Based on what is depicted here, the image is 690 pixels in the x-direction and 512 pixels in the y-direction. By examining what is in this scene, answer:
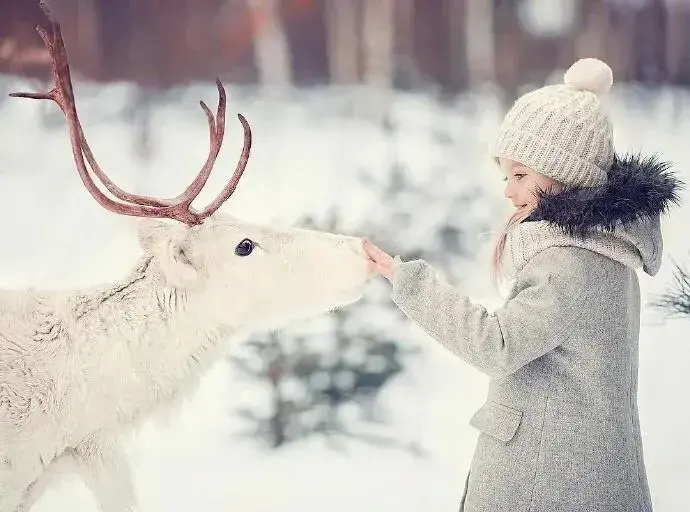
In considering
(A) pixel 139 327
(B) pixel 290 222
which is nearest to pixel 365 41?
(B) pixel 290 222

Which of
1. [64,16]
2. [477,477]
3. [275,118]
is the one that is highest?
[64,16]

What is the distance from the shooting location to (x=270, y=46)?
2109mm

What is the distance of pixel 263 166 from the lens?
2.21m

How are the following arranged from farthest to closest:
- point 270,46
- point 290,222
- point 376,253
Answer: point 290,222, point 270,46, point 376,253

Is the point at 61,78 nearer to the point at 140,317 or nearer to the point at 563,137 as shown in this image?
the point at 140,317

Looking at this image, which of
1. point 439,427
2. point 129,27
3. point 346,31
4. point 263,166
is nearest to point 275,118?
point 263,166

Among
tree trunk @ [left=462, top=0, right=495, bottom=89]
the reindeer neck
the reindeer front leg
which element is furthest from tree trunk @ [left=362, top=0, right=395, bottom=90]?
the reindeer front leg

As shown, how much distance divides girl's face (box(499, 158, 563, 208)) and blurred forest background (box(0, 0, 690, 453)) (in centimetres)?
87

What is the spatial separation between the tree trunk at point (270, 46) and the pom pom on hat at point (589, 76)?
992 millimetres

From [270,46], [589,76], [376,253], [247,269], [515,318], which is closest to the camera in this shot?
[515,318]

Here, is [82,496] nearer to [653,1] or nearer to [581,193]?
[581,193]

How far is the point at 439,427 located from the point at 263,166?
94cm

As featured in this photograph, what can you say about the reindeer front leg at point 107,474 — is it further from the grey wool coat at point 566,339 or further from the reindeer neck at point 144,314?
the grey wool coat at point 566,339

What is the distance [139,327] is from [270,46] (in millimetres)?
967
